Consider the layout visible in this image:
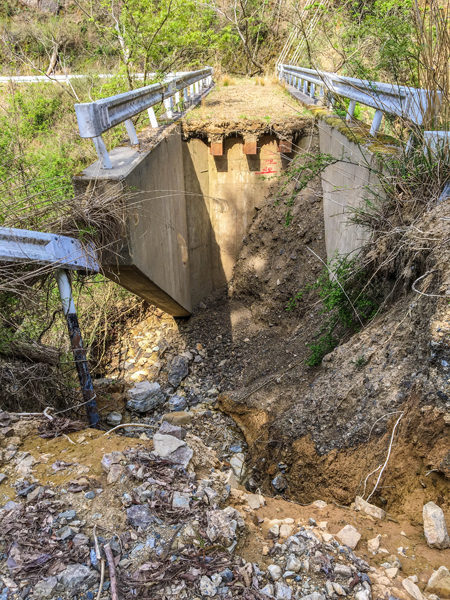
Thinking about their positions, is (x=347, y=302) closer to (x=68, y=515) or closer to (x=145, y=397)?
(x=68, y=515)

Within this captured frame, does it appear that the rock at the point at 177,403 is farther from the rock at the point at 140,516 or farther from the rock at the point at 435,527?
the rock at the point at 435,527

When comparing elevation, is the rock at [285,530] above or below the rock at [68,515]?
below

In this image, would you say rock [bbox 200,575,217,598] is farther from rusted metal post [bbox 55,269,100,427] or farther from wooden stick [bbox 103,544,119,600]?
rusted metal post [bbox 55,269,100,427]

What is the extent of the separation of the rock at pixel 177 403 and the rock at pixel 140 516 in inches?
148

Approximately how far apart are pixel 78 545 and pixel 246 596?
29.7 inches

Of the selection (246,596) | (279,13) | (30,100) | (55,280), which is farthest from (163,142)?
(279,13)

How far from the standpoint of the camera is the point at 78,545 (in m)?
1.85

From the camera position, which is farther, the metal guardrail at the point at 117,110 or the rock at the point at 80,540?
the metal guardrail at the point at 117,110

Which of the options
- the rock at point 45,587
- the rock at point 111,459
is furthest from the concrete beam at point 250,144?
the rock at point 45,587

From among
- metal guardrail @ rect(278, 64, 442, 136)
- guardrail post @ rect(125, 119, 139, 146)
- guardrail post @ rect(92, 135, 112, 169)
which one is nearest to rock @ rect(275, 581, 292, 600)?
metal guardrail @ rect(278, 64, 442, 136)

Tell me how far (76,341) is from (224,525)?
250 cm

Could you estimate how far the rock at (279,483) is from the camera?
3380 millimetres

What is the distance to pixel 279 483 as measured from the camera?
3430 mm

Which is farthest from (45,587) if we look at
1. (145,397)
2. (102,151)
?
(145,397)
